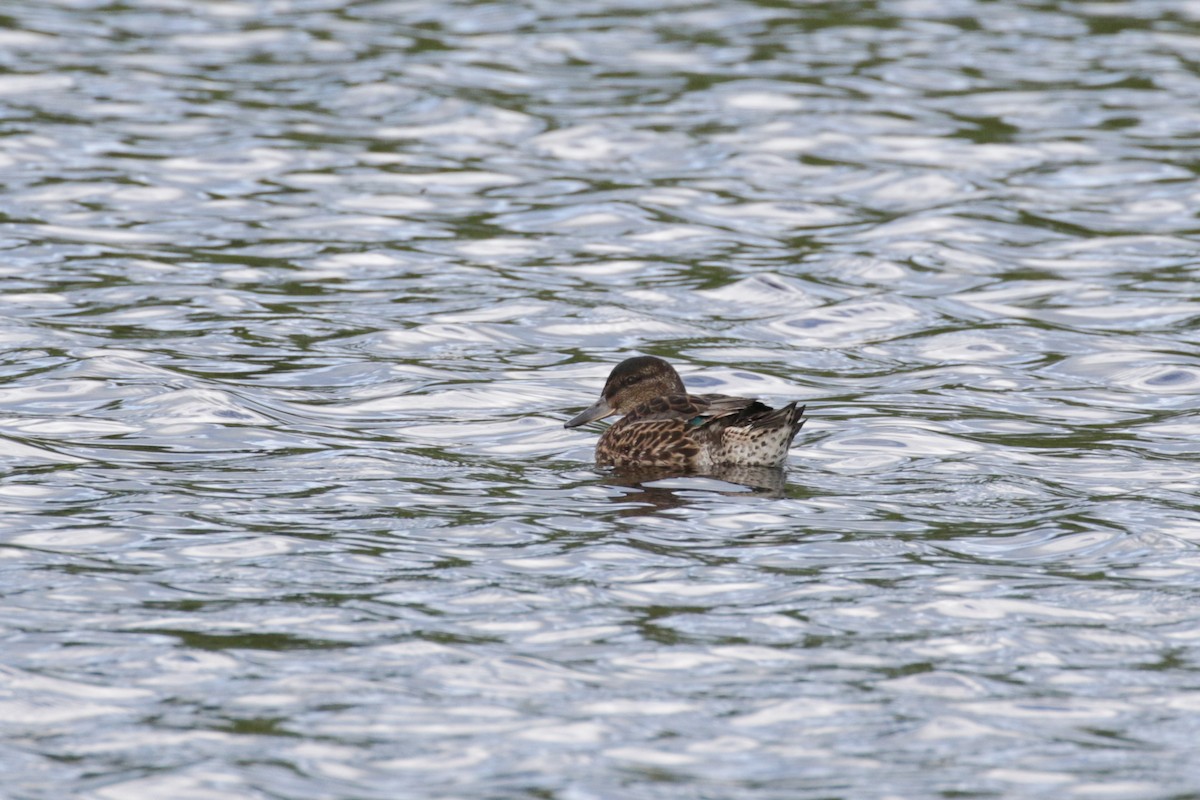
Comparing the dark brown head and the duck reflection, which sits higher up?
the dark brown head

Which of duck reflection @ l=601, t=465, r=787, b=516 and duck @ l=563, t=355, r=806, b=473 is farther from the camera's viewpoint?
duck @ l=563, t=355, r=806, b=473

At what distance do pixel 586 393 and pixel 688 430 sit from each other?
6.03 ft

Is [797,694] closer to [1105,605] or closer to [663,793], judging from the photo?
[663,793]

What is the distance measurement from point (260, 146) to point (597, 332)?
6.10 metres

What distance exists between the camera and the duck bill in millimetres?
11570

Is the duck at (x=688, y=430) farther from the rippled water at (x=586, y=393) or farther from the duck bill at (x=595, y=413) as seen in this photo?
the rippled water at (x=586, y=393)

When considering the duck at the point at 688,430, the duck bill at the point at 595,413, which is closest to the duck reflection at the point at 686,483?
the duck at the point at 688,430

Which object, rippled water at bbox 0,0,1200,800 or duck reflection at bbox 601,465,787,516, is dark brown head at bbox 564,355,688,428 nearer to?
rippled water at bbox 0,0,1200,800

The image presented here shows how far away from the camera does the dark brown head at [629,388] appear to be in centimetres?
1157

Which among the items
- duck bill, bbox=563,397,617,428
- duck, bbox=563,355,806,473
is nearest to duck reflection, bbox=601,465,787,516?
duck, bbox=563,355,806,473

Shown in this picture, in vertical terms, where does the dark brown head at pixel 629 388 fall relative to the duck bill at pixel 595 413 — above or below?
above

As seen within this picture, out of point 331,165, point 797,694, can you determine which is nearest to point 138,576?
point 797,694

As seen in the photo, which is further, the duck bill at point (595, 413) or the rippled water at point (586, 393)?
the duck bill at point (595, 413)

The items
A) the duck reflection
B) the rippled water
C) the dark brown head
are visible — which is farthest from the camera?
the dark brown head
